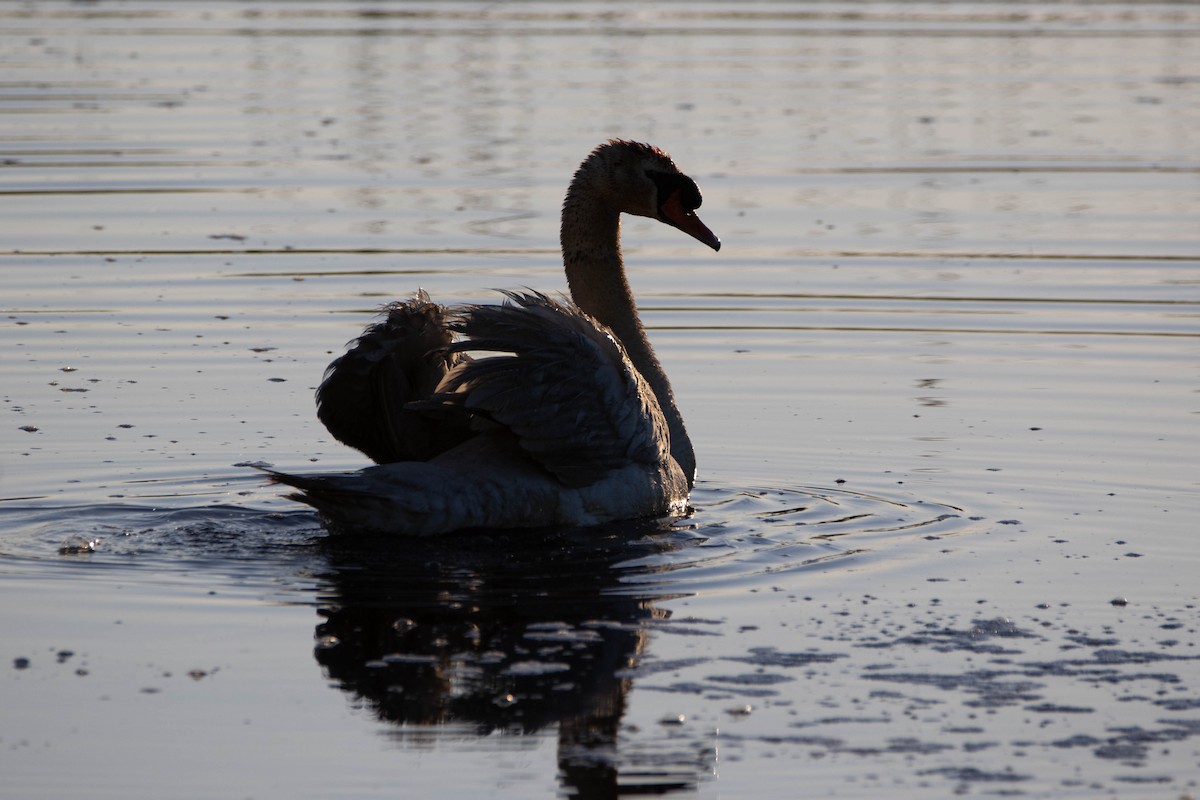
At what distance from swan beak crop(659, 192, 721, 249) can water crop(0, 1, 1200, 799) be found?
1.18 metres

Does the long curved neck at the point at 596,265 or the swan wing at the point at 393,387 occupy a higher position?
the long curved neck at the point at 596,265

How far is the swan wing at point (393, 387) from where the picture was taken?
922cm

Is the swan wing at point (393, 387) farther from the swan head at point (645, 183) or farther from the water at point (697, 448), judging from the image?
the swan head at point (645, 183)

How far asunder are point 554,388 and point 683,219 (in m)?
2.41

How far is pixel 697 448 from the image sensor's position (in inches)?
440

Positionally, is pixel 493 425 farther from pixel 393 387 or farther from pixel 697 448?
pixel 697 448

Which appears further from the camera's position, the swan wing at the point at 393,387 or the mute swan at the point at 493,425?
the swan wing at the point at 393,387

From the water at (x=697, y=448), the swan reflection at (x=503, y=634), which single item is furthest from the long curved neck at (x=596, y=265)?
the swan reflection at (x=503, y=634)

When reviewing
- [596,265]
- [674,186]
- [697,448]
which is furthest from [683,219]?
[697,448]

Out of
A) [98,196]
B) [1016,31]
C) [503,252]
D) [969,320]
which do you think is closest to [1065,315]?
[969,320]

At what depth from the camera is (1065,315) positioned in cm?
1477

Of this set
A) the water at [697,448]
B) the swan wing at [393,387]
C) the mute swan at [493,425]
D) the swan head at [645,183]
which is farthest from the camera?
the swan head at [645,183]

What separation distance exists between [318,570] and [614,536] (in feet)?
4.90

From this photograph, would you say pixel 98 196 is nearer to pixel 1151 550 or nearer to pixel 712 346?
pixel 712 346
